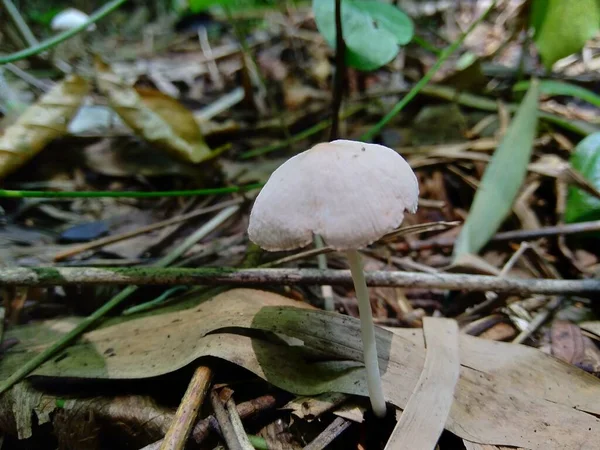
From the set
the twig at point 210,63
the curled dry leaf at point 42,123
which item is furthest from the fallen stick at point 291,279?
the twig at point 210,63

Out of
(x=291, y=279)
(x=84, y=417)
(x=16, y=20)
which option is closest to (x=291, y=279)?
(x=291, y=279)

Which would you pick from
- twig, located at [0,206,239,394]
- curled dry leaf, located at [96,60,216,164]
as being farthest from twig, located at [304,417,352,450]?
curled dry leaf, located at [96,60,216,164]

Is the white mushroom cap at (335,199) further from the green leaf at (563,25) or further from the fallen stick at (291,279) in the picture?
the green leaf at (563,25)

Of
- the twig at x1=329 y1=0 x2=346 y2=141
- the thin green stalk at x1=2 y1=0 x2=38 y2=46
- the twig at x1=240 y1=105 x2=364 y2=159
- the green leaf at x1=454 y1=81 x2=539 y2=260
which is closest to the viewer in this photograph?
the twig at x1=329 y1=0 x2=346 y2=141

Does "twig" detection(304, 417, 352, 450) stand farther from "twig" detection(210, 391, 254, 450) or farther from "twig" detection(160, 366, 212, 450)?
"twig" detection(160, 366, 212, 450)

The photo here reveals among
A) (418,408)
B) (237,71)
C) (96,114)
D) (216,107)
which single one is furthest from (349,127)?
(418,408)

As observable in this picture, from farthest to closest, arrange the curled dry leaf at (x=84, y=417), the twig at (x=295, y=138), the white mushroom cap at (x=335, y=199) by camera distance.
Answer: the twig at (x=295, y=138) → the curled dry leaf at (x=84, y=417) → the white mushroom cap at (x=335, y=199)
